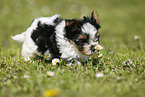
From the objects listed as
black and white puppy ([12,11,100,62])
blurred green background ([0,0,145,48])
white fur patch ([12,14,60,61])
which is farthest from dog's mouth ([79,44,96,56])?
blurred green background ([0,0,145,48])

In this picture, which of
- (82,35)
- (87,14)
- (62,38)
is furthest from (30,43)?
(87,14)

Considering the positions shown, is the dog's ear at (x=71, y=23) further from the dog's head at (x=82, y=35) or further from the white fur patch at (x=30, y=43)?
the white fur patch at (x=30, y=43)

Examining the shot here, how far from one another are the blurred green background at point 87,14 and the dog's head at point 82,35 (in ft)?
9.36

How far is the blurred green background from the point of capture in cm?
705

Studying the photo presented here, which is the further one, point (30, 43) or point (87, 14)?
point (87, 14)

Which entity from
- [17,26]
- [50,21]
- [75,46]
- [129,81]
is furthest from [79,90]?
[17,26]

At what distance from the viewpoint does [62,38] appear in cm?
320

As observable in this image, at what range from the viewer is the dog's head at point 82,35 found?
3070 millimetres

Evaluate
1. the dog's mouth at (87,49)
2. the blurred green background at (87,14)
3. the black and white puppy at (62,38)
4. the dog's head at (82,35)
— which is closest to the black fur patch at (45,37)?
the black and white puppy at (62,38)

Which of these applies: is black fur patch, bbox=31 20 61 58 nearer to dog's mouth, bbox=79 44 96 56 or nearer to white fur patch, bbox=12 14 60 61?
white fur patch, bbox=12 14 60 61

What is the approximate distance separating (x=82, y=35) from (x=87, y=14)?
24.8 ft

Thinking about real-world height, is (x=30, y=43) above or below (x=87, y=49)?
above

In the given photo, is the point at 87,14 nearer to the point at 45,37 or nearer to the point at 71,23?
the point at 45,37

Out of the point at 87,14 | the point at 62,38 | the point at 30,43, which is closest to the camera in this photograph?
the point at 62,38
